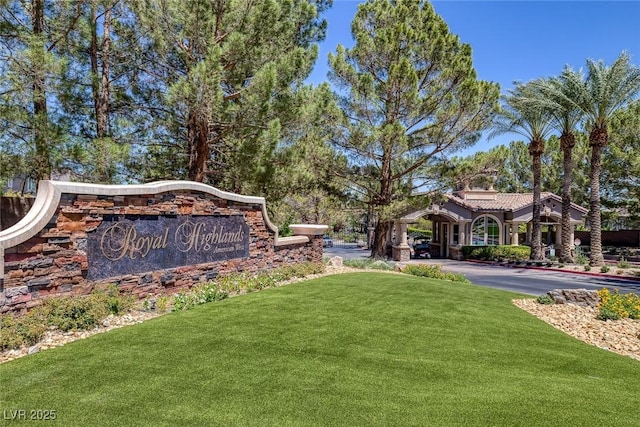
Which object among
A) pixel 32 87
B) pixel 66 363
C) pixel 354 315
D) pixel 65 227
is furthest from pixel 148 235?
pixel 32 87

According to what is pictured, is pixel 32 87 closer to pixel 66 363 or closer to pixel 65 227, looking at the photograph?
pixel 65 227

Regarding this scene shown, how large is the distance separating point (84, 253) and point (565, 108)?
81.2 feet

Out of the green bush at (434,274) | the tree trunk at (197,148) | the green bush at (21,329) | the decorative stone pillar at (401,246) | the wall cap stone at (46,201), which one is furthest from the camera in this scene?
the decorative stone pillar at (401,246)

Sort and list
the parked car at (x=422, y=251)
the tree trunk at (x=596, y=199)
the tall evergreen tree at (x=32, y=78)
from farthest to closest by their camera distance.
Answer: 1. the parked car at (x=422, y=251)
2. the tree trunk at (x=596, y=199)
3. the tall evergreen tree at (x=32, y=78)

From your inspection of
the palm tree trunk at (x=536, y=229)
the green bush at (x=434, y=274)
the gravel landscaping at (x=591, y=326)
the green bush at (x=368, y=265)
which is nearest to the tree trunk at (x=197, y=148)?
the green bush at (x=368, y=265)

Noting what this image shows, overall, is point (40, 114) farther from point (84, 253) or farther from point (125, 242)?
point (84, 253)

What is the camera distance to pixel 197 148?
1363 cm

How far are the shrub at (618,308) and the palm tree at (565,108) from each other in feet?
50.0

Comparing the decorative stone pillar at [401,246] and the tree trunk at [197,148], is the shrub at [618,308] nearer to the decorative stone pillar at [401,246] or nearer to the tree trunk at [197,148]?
the tree trunk at [197,148]

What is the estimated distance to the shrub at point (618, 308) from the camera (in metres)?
8.51

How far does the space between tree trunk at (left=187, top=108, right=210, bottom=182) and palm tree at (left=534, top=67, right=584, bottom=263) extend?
18.1 m

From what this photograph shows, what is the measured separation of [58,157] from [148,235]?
5066 mm

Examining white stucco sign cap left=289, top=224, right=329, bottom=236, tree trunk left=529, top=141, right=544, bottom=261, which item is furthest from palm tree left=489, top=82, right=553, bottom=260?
white stucco sign cap left=289, top=224, right=329, bottom=236

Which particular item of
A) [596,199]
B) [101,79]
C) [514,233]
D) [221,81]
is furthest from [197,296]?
Answer: [514,233]
